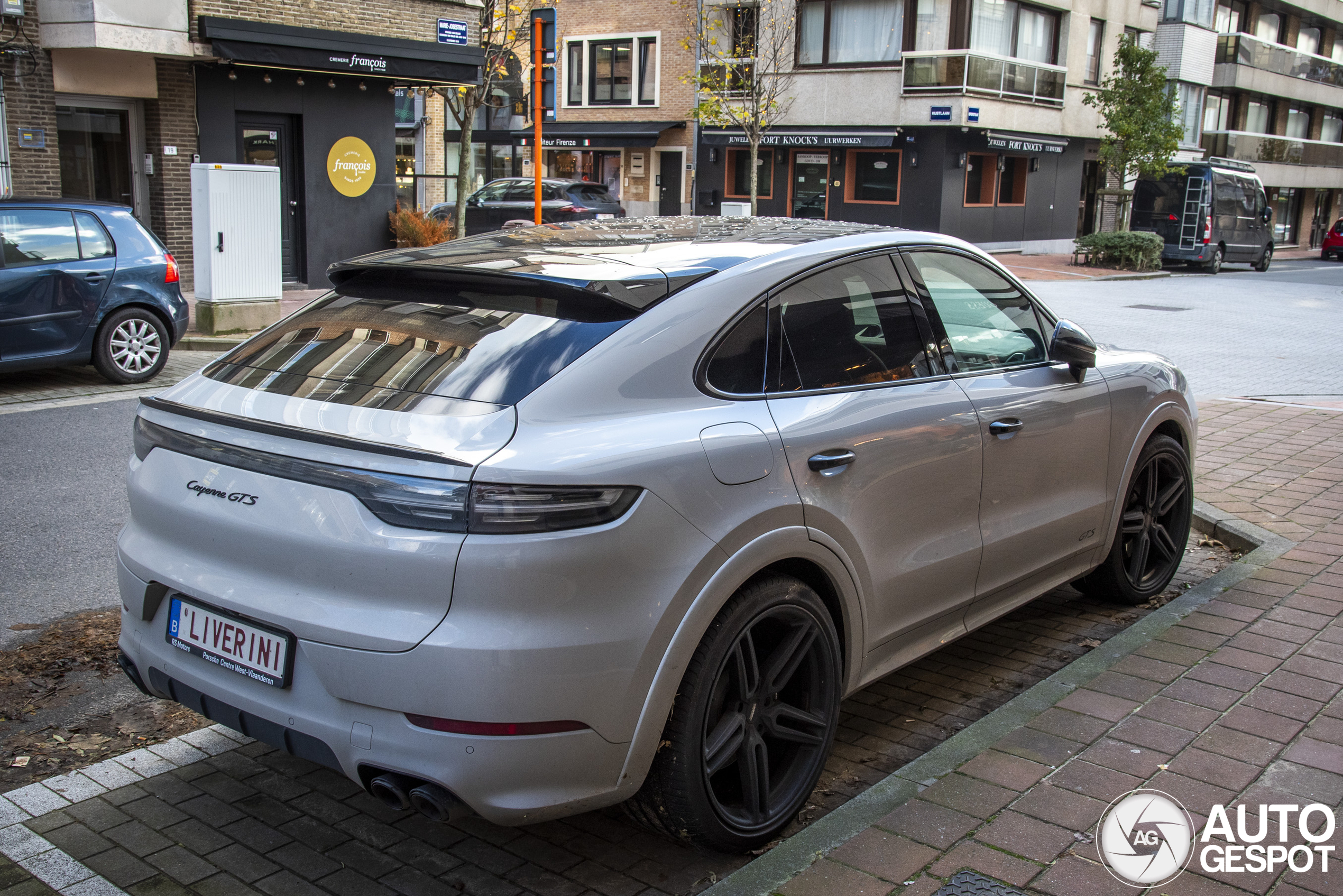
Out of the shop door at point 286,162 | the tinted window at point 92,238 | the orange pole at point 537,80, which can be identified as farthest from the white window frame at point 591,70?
the tinted window at point 92,238

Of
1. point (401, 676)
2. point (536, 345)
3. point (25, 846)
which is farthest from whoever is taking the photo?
point (25, 846)

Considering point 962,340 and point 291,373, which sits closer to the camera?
point 291,373

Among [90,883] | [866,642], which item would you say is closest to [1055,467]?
[866,642]

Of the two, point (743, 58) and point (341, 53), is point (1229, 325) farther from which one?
point (743, 58)

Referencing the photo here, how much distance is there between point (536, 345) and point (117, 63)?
16.5 meters

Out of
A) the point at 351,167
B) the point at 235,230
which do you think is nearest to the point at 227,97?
the point at 351,167

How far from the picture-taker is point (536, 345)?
297cm

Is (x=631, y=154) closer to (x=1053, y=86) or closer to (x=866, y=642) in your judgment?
(x=1053, y=86)

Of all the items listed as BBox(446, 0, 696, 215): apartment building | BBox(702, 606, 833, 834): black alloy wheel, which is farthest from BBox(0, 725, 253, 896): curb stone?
BBox(446, 0, 696, 215): apartment building

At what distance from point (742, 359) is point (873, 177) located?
1352 inches

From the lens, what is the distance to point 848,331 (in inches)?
143

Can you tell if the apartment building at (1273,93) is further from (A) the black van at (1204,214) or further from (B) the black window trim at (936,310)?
(B) the black window trim at (936,310)

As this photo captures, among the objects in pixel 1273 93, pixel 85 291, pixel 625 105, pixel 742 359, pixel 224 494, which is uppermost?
pixel 1273 93

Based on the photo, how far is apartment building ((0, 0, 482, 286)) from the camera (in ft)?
52.3
